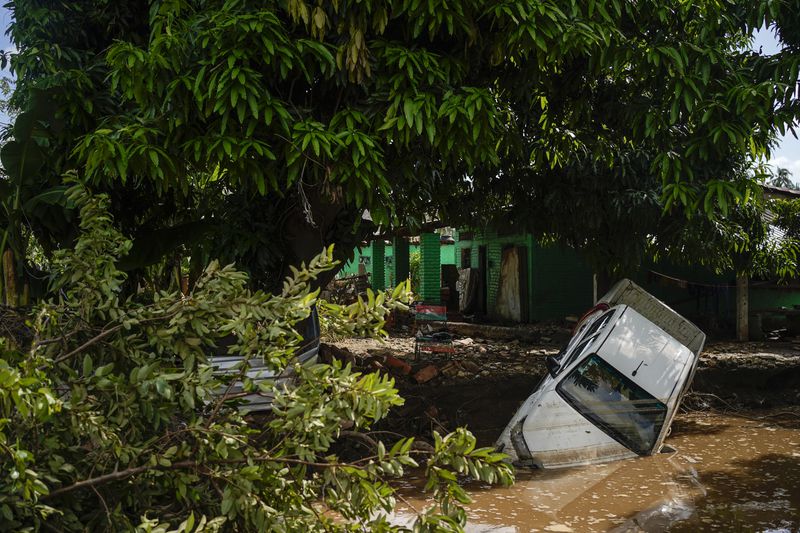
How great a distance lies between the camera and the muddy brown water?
611cm

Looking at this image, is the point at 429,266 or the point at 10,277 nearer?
the point at 10,277

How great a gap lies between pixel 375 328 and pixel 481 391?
7466mm

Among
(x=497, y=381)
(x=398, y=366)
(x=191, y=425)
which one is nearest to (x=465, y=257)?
(x=398, y=366)

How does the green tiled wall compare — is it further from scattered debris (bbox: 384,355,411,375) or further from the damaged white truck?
the damaged white truck

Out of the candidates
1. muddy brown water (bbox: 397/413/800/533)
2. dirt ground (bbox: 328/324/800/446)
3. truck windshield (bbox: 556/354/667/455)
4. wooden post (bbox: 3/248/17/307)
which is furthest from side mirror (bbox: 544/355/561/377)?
wooden post (bbox: 3/248/17/307)

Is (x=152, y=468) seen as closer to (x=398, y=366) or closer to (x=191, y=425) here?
(x=191, y=425)

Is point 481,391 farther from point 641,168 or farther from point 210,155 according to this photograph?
point 210,155

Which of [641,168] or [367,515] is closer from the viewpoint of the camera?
[367,515]

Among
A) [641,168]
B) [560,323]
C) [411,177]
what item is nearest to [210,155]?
[411,177]

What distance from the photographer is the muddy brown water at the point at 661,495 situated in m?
6.11

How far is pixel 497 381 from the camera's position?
1127 centimetres

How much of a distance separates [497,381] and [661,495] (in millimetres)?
4606

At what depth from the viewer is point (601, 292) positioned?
55.8 ft

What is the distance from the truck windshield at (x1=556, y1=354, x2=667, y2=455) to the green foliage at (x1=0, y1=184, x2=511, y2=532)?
4.67m
